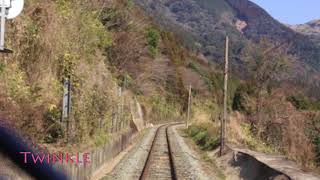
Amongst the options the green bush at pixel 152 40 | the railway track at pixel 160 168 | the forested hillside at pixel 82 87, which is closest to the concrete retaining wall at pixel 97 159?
the forested hillside at pixel 82 87

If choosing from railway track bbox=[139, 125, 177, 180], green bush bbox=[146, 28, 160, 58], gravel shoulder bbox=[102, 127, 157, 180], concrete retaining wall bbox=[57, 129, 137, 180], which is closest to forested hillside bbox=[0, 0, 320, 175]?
concrete retaining wall bbox=[57, 129, 137, 180]

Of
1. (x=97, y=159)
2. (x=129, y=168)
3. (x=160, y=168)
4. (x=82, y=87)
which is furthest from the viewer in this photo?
(x=160, y=168)

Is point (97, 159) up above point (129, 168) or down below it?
above

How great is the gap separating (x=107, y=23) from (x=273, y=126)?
17.9 meters

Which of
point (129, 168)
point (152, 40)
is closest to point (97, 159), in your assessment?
point (129, 168)

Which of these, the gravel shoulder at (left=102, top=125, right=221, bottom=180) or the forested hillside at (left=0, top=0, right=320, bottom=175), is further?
the gravel shoulder at (left=102, top=125, right=221, bottom=180)

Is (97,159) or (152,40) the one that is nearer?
(97,159)

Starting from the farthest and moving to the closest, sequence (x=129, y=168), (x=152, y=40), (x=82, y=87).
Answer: (x=152, y=40), (x=129, y=168), (x=82, y=87)

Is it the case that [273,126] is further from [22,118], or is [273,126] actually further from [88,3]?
[22,118]

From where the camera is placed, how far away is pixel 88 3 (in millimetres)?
27688

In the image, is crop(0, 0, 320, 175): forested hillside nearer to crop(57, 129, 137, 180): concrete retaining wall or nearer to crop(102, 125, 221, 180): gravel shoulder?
crop(57, 129, 137, 180): concrete retaining wall

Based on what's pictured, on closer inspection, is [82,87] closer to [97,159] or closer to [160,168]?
[97,159]

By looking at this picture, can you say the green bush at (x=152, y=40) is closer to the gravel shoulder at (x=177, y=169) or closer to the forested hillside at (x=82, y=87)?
the forested hillside at (x=82, y=87)

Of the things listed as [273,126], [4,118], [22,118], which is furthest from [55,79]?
[273,126]
